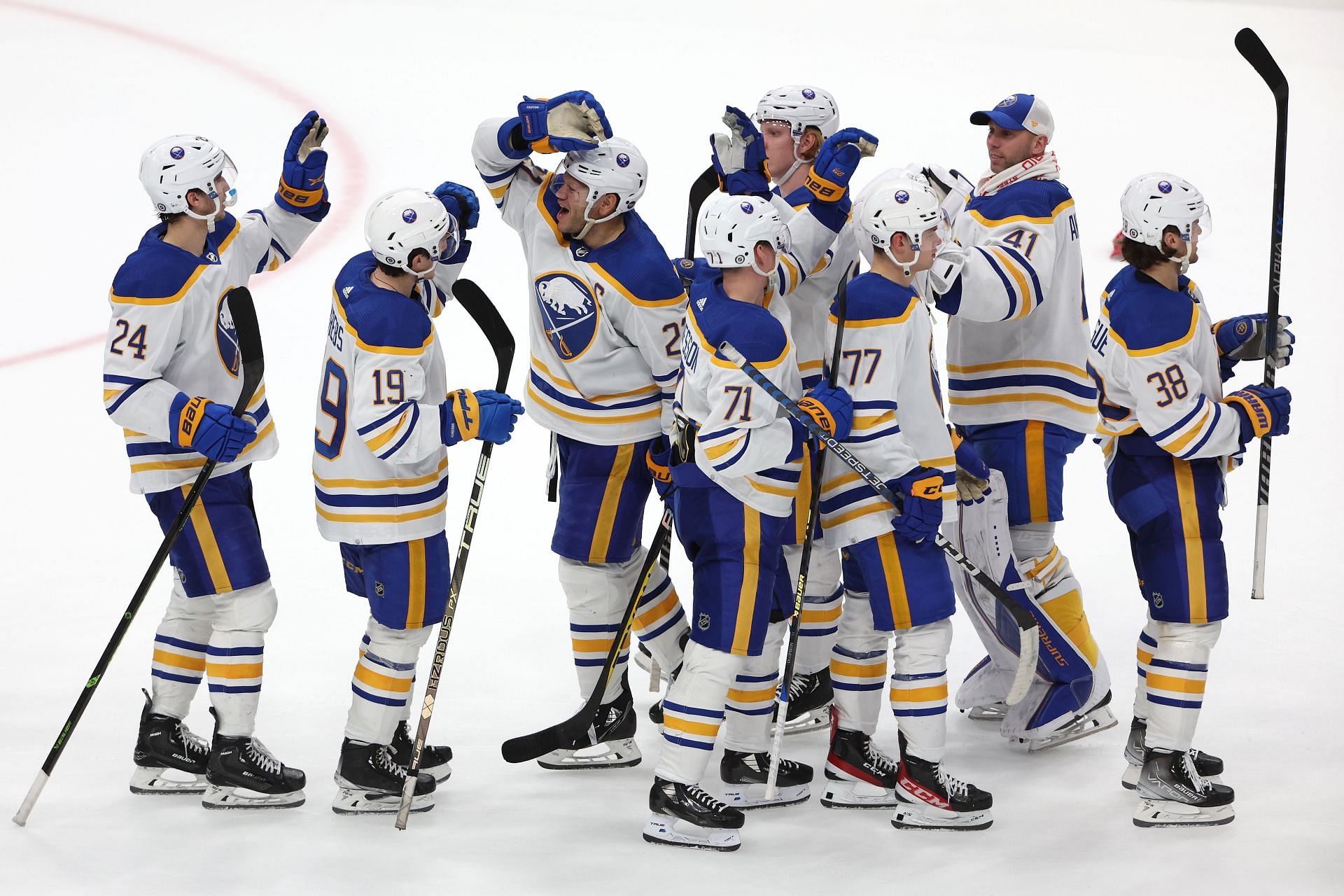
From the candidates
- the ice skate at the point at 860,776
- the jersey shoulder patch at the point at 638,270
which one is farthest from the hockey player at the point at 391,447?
the ice skate at the point at 860,776

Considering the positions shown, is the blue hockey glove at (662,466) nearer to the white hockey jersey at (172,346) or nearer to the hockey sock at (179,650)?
the white hockey jersey at (172,346)

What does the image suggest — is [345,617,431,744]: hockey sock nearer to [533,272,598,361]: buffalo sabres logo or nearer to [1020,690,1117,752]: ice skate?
[533,272,598,361]: buffalo sabres logo

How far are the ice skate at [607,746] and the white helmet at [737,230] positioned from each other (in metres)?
1.33

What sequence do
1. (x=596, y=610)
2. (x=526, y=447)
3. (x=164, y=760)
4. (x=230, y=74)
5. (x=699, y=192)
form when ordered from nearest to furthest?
(x=164, y=760) < (x=596, y=610) < (x=699, y=192) < (x=526, y=447) < (x=230, y=74)

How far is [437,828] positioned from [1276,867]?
199 centimetres

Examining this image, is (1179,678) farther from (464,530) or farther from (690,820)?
(464,530)

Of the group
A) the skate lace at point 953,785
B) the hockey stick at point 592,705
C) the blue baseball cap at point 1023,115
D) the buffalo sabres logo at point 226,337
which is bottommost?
the skate lace at point 953,785

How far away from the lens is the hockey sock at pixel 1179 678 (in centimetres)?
386

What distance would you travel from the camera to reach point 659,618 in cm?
432

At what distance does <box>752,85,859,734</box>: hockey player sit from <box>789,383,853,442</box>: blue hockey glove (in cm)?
60

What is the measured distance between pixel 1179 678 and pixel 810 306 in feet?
4.56

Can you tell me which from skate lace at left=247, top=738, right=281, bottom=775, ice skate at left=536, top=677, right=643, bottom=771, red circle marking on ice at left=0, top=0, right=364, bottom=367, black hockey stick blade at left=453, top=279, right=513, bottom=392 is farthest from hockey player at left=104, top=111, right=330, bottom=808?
red circle marking on ice at left=0, top=0, right=364, bottom=367

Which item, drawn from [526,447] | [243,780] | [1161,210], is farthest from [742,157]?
[526,447]

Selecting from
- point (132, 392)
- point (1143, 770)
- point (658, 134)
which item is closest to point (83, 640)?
point (132, 392)
